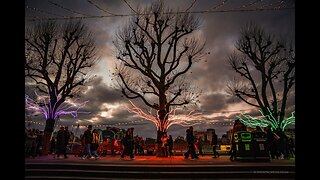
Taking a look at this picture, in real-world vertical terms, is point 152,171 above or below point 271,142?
below

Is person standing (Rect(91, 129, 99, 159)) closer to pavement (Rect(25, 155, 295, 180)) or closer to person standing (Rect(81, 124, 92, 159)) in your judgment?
person standing (Rect(81, 124, 92, 159))

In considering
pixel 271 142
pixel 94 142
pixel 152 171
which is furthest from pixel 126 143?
pixel 271 142

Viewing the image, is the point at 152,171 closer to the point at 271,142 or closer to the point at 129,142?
the point at 129,142

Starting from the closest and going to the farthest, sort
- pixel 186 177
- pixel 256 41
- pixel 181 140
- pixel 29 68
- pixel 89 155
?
pixel 186 177, pixel 89 155, pixel 29 68, pixel 256 41, pixel 181 140

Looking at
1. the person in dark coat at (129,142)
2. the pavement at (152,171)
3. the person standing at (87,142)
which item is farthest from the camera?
the person in dark coat at (129,142)

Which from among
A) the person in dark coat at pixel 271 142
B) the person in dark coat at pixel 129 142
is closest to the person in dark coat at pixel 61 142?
the person in dark coat at pixel 129 142

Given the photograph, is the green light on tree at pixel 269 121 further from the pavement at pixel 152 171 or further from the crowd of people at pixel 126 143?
the pavement at pixel 152 171

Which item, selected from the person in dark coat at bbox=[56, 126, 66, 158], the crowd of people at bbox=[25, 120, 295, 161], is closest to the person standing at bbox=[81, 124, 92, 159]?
the crowd of people at bbox=[25, 120, 295, 161]

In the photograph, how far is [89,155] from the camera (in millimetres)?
16141
